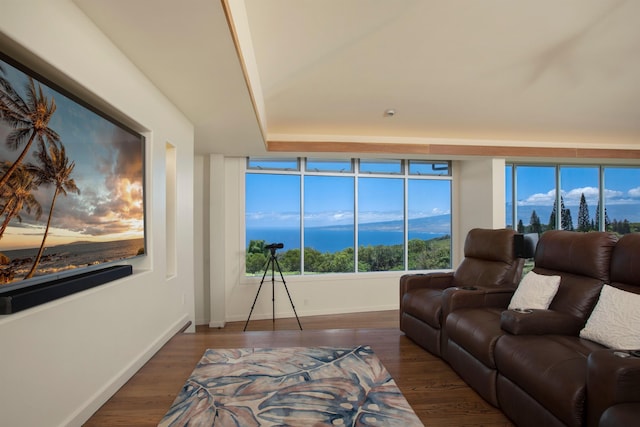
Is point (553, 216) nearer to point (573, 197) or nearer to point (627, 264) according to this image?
point (573, 197)

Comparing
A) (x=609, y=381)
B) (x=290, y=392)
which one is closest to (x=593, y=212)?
(x=609, y=381)

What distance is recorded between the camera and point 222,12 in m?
1.68

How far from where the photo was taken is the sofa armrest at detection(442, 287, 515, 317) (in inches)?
115

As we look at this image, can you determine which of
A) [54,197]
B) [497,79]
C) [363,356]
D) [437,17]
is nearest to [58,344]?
[54,197]

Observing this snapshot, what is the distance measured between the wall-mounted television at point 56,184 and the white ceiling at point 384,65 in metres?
0.55

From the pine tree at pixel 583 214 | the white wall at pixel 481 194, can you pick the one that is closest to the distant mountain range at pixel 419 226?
the white wall at pixel 481 194

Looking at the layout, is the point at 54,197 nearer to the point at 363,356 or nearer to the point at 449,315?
the point at 363,356

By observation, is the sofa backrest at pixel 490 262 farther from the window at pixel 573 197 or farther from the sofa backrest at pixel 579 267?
the window at pixel 573 197

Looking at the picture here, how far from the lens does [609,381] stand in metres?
1.43

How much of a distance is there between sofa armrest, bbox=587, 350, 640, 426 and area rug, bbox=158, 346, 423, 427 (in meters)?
0.88

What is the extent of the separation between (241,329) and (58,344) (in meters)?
3.38

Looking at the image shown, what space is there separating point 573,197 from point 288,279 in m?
5.29

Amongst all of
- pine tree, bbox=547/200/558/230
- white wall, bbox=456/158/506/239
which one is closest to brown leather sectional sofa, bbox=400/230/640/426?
white wall, bbox=456/158/506/239

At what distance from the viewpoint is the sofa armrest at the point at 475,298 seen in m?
2.92
